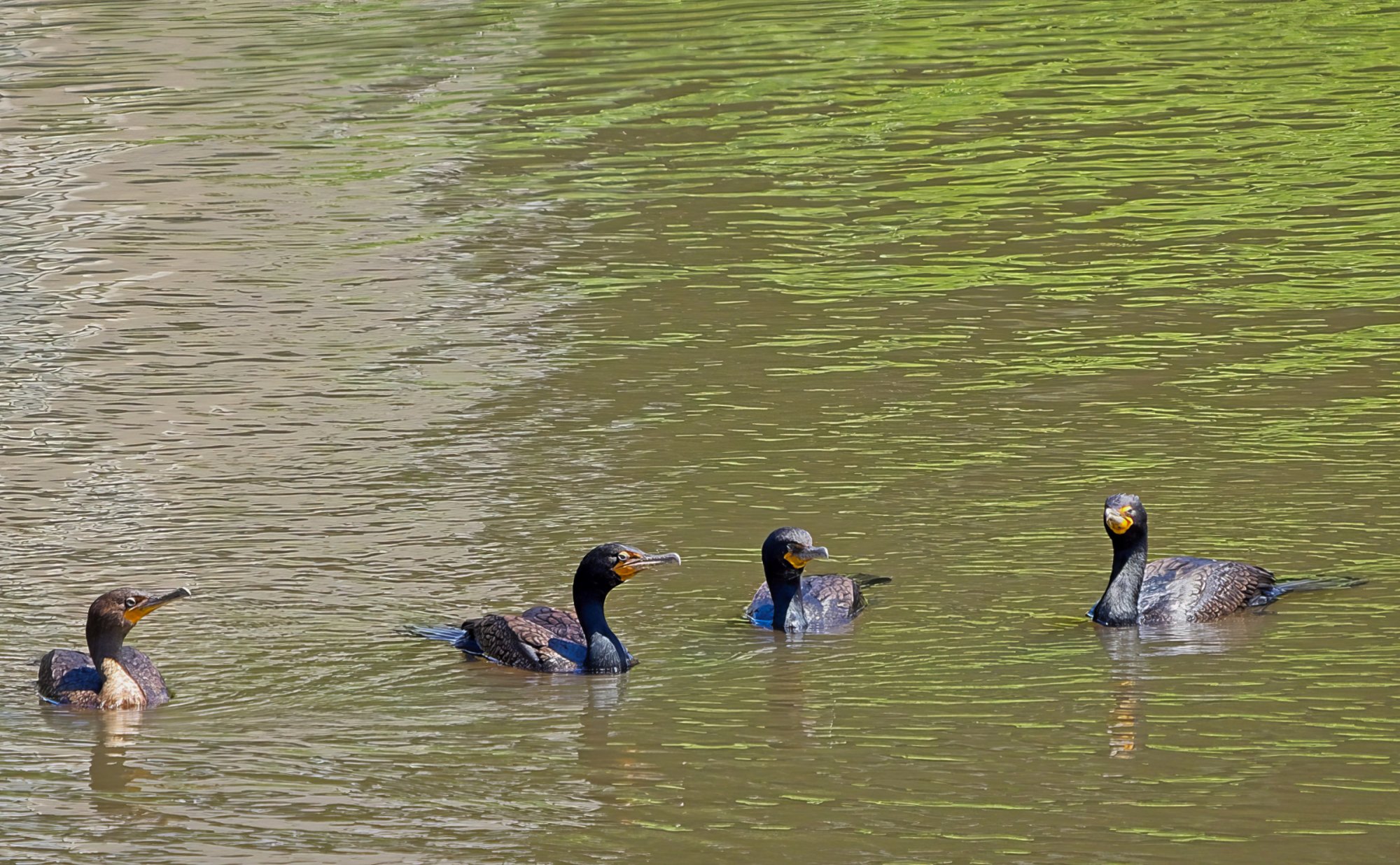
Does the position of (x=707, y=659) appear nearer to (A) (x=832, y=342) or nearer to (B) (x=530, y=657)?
(B) (x=530, y=657)

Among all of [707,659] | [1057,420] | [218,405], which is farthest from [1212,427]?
[218,405]

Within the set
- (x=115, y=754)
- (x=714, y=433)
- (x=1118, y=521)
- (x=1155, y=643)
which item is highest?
(x=1118, y=521)

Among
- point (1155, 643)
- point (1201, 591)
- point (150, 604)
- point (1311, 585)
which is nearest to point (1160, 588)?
point (1201, 591)

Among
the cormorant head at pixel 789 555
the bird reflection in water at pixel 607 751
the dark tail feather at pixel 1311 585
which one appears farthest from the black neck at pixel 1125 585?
the bird reflection in water at pixel 607 751

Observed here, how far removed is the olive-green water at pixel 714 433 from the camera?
872cm

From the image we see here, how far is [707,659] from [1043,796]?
2.50 meters

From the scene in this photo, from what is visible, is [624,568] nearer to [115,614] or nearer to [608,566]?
[608,566]

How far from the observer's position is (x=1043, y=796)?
8469 mm

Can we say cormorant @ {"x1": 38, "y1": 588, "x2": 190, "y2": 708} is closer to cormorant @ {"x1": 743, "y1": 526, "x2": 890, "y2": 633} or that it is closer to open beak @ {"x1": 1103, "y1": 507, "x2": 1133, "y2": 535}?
cormorant @ {"x1": 743, "y1": 526, "x2": 890, "y2": 633}

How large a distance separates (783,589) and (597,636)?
110cm

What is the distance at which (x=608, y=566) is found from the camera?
10484mm

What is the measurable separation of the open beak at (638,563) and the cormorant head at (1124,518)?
218 cm

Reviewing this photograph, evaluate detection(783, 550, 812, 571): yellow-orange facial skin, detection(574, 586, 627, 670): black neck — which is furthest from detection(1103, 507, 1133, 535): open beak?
detection(574, 586, 627, 670): black neck

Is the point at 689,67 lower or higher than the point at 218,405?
higher
